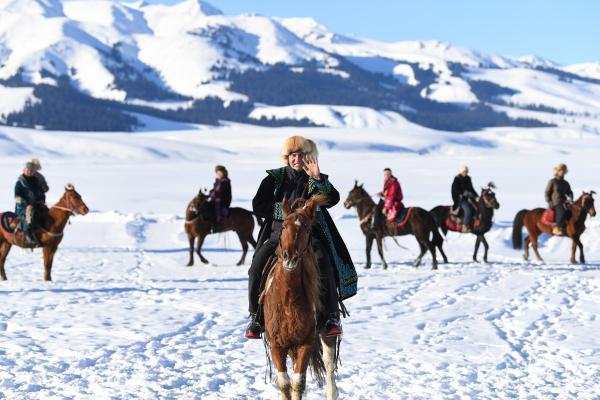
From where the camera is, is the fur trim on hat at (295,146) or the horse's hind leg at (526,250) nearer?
the fur trim on hat at (295,146)

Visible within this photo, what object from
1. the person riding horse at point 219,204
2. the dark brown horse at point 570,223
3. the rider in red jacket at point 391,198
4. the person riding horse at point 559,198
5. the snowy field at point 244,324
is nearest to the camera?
the snowy field at point 244,324

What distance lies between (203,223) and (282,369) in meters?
12.2

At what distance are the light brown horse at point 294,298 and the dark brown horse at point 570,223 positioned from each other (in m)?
12.0

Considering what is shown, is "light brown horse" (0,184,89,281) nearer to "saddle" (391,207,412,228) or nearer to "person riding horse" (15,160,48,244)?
"person riding horse" (15,160,48,244)

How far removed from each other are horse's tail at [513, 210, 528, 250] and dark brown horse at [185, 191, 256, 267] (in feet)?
21.4

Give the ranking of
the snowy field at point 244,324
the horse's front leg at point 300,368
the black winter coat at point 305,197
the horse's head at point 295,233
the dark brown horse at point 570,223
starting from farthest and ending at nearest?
the dark brown horse at point 570,223
the snowy field at point 244,324
the black winter coat at point 305,197
the horse's front leg at point 300,368
the horse's head at point 295,233

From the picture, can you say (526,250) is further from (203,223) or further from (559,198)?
(203,223)

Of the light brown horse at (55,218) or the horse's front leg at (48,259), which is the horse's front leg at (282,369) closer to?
the light brown horse at (55,218)

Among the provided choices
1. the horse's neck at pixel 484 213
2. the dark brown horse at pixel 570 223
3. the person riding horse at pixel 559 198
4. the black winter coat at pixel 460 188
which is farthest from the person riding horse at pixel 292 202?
the horse's neck at pixel 484 213

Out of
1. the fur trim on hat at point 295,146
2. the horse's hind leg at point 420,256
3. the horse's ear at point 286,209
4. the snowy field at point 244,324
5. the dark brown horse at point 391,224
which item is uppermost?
the fur trim on hat at point 295,146

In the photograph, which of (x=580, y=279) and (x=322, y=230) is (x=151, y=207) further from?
(x=322, y=230)

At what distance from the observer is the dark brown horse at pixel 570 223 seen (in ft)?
56.3

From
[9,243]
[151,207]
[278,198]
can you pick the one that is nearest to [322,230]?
[278,198]

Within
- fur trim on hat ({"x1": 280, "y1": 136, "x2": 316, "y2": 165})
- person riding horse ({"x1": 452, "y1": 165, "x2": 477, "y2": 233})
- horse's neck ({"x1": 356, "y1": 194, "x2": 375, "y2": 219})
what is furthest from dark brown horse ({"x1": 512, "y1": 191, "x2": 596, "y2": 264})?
fur trim on hat ({"x1": 280, "y1": 136, "x2": 316, "y2": 165})
